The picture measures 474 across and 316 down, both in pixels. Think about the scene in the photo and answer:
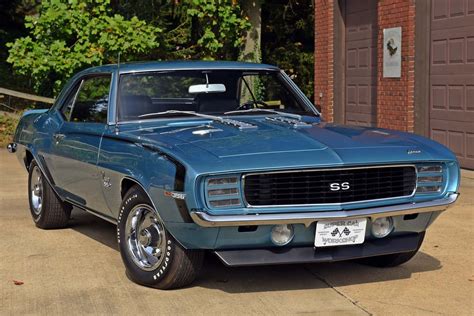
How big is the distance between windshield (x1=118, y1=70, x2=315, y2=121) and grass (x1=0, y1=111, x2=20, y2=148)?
11.6 metres

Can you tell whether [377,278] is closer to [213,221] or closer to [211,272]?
[211,272]

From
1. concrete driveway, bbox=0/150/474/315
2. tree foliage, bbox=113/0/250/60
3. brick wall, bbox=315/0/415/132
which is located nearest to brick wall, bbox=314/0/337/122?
brick wall, bbox=315/0/415/132

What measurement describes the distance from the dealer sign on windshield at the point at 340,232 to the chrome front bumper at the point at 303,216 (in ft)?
0.23

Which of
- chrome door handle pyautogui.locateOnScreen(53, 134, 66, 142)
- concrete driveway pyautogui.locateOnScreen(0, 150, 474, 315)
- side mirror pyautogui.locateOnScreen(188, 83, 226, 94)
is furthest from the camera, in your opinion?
chrome door handle pyautogui.locateOnScreen(53, 134, 66, 142)

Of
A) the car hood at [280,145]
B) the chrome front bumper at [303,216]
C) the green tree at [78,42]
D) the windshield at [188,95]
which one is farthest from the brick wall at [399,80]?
the chrome front bumper at [303,216]

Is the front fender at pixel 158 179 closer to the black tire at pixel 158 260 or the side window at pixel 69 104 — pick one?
the black tire at pixel 158 260

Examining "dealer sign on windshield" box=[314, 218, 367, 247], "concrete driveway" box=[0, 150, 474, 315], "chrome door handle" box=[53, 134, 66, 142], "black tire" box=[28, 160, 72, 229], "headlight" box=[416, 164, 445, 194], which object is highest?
"chrome door handle" box=[53, 134, 66, 142]

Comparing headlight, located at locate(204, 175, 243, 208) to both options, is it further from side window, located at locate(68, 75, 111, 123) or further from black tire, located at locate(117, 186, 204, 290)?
side window, located at locate(68, 75, 111, 123)

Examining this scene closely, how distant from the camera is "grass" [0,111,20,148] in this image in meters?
18.3

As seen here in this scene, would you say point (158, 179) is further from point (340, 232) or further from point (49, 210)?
point (49, 210)

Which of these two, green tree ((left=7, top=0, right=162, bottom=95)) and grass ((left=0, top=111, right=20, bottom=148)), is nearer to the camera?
green tree ((left=7, top=0, right=162, bottom=95))

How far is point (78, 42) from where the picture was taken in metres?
17.6

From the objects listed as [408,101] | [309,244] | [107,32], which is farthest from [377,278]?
[107,32]

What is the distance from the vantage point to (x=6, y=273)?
22.2 feet
